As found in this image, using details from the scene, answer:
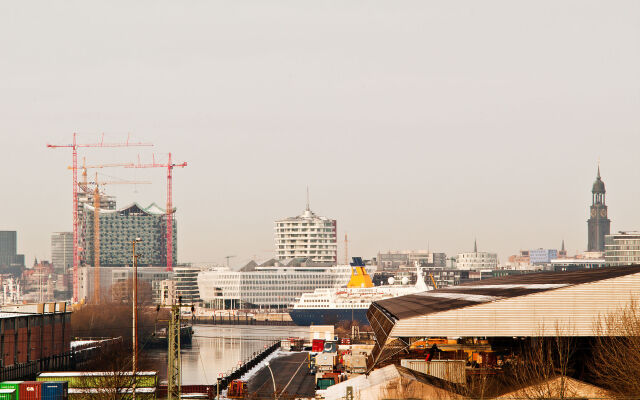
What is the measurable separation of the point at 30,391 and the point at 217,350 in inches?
2831

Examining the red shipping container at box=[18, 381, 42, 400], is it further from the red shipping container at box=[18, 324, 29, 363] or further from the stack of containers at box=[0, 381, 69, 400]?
the red shipping container at box=[18, 324, 29, 363]

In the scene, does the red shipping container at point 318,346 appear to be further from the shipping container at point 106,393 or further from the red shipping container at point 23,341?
the shipping container at point 106,393

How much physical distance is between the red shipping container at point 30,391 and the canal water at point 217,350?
28.0 metres

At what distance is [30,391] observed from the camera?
2269 inches

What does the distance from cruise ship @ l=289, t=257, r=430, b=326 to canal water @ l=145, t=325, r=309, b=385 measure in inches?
135

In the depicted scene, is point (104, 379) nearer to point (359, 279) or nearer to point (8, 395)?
point (8, 395)

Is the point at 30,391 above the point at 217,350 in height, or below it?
above

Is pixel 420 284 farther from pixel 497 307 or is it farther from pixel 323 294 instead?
pixel 497 307

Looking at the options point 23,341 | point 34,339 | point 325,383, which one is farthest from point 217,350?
point 325,383

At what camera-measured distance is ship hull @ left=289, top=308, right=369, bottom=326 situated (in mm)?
188500

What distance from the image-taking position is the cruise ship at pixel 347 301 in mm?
188125

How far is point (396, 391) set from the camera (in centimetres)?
4534

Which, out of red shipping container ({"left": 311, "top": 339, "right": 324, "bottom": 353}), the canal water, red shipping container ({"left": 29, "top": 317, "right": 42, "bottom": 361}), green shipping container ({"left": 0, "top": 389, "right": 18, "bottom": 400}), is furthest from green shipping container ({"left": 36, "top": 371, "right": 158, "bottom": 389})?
red shipping container ({"left": 311, "top": 339, "right": 324, "bottom": 353})

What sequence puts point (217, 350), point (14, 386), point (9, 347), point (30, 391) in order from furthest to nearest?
point (217, 350) < point (9, 347) < point (14, 386) < point (30, 391)
